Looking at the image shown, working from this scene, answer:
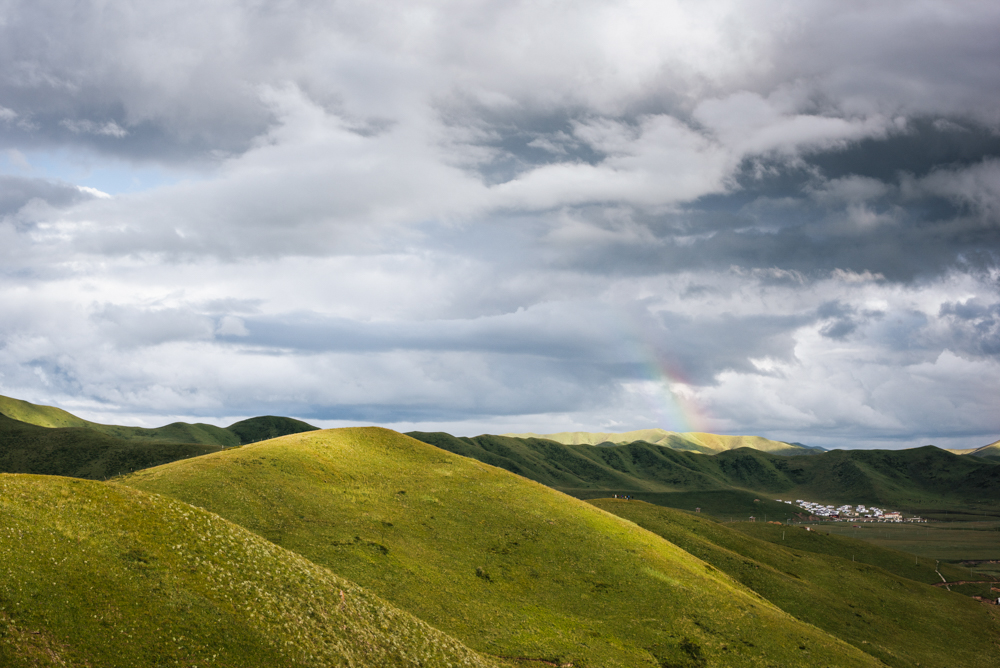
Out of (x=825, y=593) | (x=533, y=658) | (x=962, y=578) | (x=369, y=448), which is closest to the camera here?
(x=533, y=658)

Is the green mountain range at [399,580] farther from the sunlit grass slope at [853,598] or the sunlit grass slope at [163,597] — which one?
the sunlit grass slope at [853,598]

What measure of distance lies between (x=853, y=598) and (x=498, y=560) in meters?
72.1

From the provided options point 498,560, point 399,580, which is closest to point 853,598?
point 498,560

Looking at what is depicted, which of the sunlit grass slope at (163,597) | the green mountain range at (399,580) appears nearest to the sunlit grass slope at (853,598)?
the green mountain range at (399,580)

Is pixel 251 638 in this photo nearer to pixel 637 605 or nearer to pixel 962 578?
pixel 637 605

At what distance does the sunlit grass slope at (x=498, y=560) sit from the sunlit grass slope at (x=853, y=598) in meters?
14.0

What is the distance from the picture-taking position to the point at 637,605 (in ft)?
228

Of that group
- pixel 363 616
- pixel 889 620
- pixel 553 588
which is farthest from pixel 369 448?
pixel 889 620

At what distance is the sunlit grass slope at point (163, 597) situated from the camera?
30578mm

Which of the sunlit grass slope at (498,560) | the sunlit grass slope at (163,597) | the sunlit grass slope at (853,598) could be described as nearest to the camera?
the sunlit grass slope at (163,597)

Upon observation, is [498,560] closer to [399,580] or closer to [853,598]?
[399,580]

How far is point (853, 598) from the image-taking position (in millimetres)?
108000

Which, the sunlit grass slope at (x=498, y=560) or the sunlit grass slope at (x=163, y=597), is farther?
the sunlit grass slope at (x=498, y=560)

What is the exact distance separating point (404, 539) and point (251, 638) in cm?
3519
